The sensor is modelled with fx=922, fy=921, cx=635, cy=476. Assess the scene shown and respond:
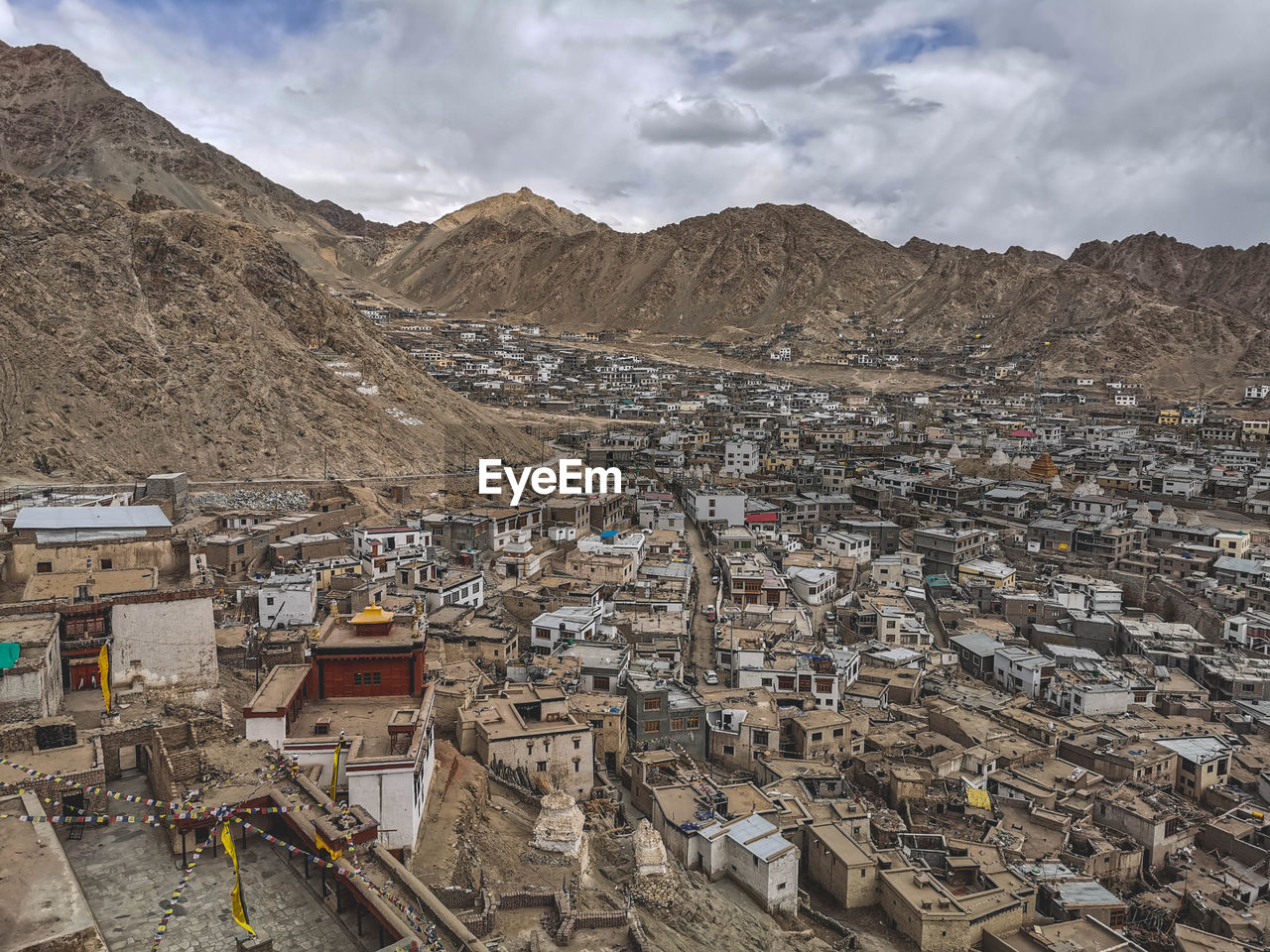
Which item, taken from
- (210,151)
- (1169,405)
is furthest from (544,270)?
(1169,405)

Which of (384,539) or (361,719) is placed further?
(384,539)

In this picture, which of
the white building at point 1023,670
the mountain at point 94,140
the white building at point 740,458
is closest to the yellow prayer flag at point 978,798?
the white building at point 1023,670

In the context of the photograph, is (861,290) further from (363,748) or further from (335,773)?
(335,773)

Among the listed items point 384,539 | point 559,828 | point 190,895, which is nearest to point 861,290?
point 384,539

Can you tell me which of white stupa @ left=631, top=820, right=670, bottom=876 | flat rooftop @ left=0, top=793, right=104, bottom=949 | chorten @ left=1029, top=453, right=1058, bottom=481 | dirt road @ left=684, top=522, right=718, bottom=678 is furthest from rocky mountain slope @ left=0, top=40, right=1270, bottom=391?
flat rooftop @ left=0, top=793, right=104, bottom=949

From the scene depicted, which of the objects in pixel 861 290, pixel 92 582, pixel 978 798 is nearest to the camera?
pixel 92 582

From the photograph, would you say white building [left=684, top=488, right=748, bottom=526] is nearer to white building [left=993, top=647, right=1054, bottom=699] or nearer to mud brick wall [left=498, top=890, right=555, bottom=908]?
white building [left=993, top=647, right=1054, bottom=699]
